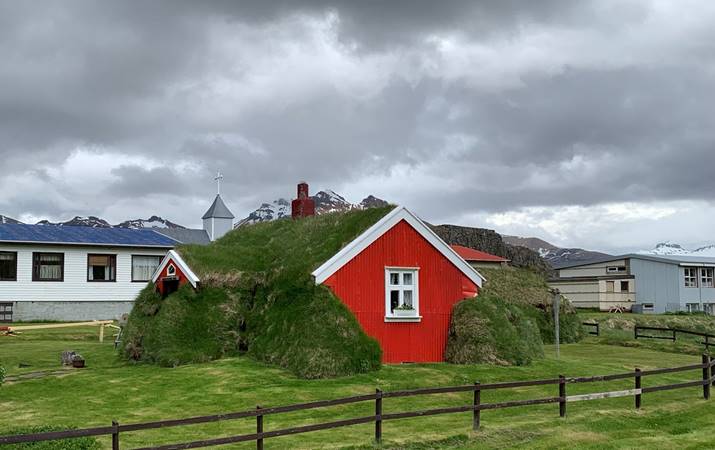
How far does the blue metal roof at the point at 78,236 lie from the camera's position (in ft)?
138

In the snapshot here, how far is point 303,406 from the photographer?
42.9ft

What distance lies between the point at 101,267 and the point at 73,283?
6.48 ft

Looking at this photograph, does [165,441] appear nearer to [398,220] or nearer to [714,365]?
[398,220]

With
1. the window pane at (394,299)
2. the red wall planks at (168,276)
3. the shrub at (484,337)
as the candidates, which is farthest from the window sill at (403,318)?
the red wall planks at (168,276)

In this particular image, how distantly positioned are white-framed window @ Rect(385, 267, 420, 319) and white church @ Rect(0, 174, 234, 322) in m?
25.7

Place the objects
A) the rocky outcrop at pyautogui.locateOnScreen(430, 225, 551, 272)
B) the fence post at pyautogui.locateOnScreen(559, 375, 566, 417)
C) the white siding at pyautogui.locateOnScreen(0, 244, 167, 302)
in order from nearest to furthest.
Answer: the fence post at pyautogui.locateOnScreen(559, 375, 566, 417) < the white siding at pyautogui.locateOnScreen(0, 244, 167, 302) < the rocky outcrop at pyautogui.locateOnScreen(430, 225, 551, 272)

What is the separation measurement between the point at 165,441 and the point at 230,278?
11575 mm

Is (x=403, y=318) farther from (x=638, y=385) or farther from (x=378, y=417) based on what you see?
(x=378, y=417)

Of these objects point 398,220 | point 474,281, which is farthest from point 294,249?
point 474,281

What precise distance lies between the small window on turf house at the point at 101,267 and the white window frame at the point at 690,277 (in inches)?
1752

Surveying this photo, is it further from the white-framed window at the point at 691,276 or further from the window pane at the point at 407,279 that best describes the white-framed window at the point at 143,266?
the white-framed window at the point at 691,276

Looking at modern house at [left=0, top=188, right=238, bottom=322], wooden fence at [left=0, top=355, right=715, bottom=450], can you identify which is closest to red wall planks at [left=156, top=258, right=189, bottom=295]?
wooden fence at [left=0, top=355, right=715, bottom=450]

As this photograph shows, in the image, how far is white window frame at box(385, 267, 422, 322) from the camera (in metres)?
23.4

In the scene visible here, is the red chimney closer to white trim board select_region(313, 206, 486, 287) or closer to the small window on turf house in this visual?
white trim board select_region(313, 206, 486, 287)
